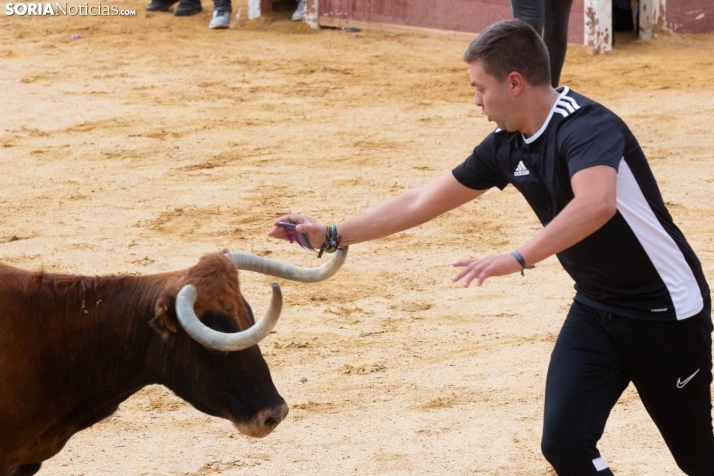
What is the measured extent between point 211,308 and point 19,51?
399 inches

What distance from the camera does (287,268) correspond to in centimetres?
362

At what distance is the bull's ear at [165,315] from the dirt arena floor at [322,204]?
101 centimetres

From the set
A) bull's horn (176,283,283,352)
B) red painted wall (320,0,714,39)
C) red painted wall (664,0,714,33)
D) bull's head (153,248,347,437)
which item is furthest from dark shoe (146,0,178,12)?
bull's horn (176,283,283,352)

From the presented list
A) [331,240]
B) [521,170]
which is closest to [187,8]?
[331,240]

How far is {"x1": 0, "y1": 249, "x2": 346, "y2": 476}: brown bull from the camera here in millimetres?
3371

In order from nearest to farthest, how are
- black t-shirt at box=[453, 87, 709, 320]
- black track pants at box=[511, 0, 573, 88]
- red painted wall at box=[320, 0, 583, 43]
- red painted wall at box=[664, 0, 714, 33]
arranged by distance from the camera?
black t-shirt at box=[453, 87, 709, 320], black track pants at box=[511, 0, 573, 88], red painted wall at box=[664, 0, 714, 33], red painted wall at box=[320, 0, 583, 43]

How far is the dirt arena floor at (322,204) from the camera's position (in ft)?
14.4

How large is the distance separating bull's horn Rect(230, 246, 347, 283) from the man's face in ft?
2.62

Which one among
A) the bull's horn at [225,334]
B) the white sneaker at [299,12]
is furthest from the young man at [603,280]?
the white sneaker at [299,12]

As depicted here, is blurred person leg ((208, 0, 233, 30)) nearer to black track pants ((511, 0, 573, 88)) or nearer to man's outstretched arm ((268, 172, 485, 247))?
black track pants ((511, 0, 573, 88))

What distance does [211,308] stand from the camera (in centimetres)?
337

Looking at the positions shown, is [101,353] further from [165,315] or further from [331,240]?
[331,240]

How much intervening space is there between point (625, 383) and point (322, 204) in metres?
4.28

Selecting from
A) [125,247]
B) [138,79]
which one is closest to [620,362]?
[125,247]
